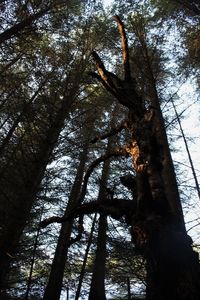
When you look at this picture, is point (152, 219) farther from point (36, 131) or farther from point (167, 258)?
point (36, 131)

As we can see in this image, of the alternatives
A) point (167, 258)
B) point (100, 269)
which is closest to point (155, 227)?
point (167, 258)

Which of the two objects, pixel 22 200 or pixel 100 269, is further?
pixel 100 269

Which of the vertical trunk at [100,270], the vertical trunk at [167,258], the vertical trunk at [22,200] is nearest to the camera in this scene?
the vertical trunk at [167,258]

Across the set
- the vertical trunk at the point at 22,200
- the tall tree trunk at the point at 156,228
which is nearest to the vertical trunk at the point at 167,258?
the tall tree trunk at the point at 156,228

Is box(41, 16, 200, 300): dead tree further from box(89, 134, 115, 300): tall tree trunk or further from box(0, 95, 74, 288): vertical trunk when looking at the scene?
box(89, 134, 115, 300): tall tree trunk

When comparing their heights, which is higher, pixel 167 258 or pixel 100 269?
pixel 100 269

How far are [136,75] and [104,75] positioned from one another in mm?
6470

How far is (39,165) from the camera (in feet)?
22.5

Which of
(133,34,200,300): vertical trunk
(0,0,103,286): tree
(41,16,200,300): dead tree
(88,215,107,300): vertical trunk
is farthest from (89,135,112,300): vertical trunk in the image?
(133,34,200,300): vertical trunk

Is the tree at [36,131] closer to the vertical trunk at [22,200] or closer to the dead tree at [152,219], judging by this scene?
the vertical trunk at [22,200]

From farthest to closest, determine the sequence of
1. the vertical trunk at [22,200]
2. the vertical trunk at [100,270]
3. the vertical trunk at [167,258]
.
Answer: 1. the vertical trunk at [100,270]
2. the vertical trunk at [22,200]
3. the vertical trunk at [167,258]

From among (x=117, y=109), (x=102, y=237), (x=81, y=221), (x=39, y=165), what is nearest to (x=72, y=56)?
(x=117, y=109)

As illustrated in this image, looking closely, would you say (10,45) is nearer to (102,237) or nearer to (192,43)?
(192,43)

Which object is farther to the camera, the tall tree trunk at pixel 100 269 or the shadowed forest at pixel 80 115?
the tall tree trunk at pixel 100 269
